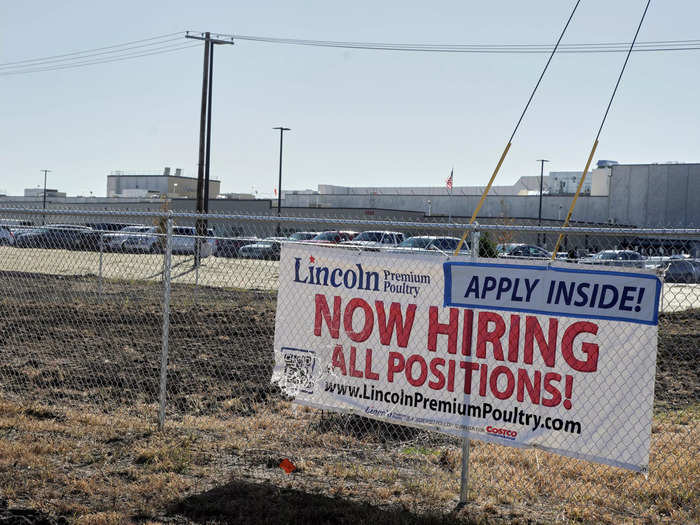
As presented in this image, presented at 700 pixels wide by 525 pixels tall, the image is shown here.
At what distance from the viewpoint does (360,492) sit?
5.70 m

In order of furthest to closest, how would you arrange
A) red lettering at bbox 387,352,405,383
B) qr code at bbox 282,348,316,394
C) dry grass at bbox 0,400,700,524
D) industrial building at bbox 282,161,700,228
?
1. industrial building at bbox 282,161,700,228
2. qr code at bbox 282,348,316,394
3. red lettering at bbox 387,352,405,383
4. dry grass at bbox 0,400,700,524

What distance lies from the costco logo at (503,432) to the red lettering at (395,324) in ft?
2.99

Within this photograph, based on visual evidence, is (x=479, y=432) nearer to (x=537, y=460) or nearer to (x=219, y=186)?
(x=537, y=460)

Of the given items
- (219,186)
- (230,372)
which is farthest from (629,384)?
(219,186)

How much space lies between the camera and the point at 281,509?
5285mm

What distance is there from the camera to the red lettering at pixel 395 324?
5.89 meters

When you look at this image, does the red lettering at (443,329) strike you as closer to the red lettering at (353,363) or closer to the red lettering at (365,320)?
the red lettering at (365,320)

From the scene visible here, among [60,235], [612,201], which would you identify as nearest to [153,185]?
[612,201]

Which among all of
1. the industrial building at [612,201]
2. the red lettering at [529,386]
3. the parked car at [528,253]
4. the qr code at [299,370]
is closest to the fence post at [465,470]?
the red lettering at [529,386]

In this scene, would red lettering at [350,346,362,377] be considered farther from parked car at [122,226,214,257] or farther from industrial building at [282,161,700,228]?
industrial building at [282,161,700,228]

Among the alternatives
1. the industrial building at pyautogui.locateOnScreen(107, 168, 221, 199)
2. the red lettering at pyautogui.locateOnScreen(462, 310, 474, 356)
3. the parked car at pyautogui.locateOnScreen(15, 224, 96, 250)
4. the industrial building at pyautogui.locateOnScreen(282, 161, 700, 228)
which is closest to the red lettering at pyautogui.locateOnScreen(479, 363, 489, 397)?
the red lettering at pyautogui.locateOnScreen(462, 310, 474, 356)

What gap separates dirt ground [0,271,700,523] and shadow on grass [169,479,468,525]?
0.01m

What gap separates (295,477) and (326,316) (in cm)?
132

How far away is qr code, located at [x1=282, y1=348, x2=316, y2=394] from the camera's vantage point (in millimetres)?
6316
